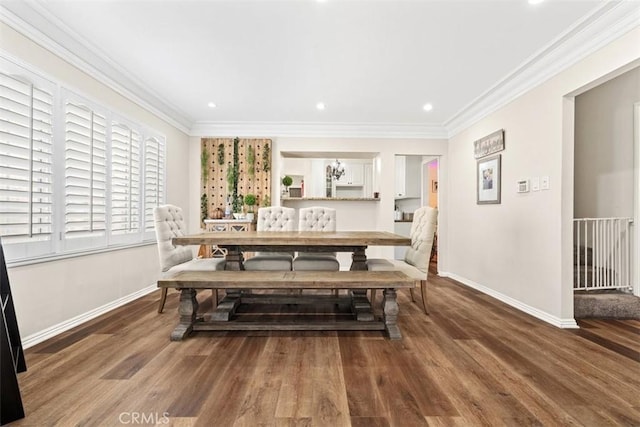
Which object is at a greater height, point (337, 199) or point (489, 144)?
point (489, 144)

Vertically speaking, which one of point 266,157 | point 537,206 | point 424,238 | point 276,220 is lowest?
point 424,238

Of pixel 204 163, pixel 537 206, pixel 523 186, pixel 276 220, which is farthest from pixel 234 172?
pixel 537 206

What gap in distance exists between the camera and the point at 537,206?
2.95 meters

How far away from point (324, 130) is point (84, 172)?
10.7 ft

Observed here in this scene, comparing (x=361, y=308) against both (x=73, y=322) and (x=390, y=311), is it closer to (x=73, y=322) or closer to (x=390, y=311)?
(x=390, y=311)

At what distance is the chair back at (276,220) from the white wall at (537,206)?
251 cm

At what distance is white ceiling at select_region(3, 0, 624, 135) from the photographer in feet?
7.05

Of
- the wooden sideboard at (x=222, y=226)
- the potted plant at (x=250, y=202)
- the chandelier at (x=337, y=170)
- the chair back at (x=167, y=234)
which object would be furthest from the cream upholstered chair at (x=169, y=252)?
the chandelier at (x=337, y=170)

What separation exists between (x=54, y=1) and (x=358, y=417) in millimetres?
3250

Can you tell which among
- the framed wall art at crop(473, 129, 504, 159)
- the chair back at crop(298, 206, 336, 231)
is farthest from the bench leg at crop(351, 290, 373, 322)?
the framed wall art at crop(473, 129, 504, 159)

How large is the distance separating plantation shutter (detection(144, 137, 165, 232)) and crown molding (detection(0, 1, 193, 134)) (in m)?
0.44

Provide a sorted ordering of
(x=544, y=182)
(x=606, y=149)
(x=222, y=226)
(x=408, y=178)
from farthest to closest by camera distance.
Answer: (x=408, y=178) → (x=222, y=226) → (x=606, y=149) → (x=544, y=182)

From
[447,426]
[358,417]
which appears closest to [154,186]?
[358,417]

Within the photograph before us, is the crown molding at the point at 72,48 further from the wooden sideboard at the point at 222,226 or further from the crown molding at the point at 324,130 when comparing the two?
the wooden sideboard at the point at 222,226
